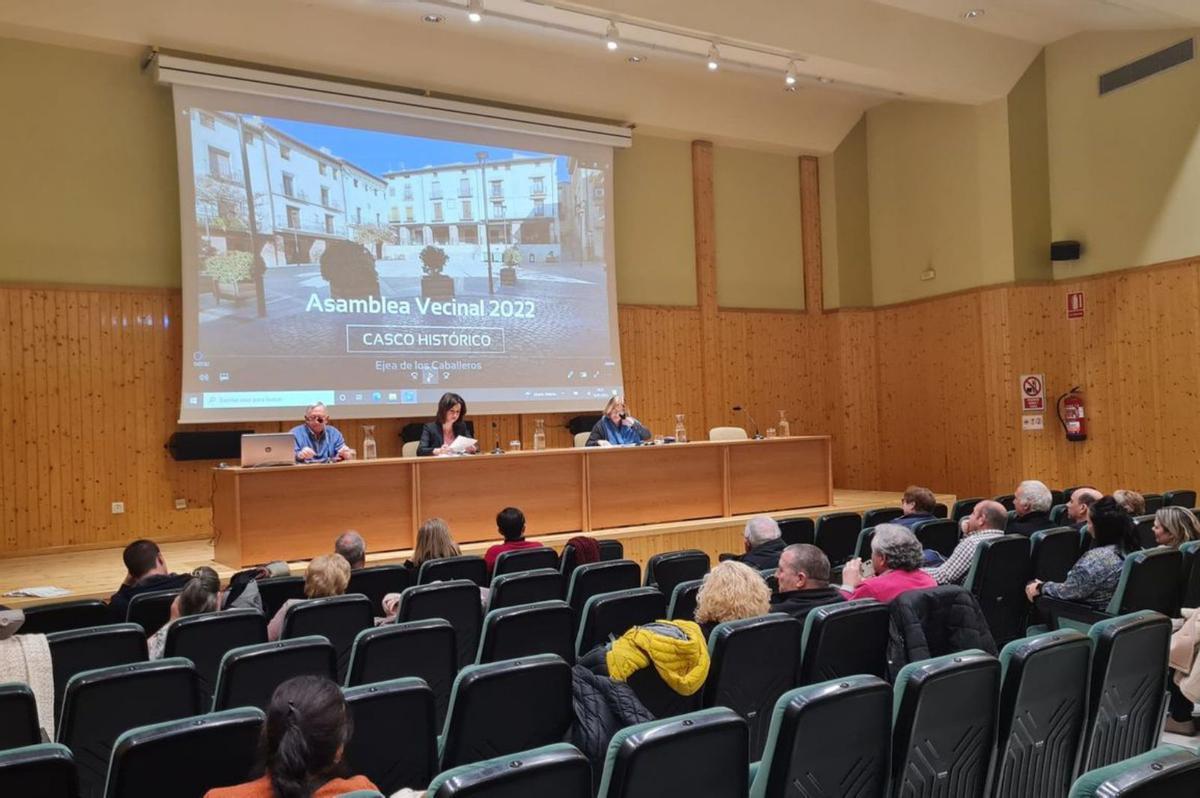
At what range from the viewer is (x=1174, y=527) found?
4.75m

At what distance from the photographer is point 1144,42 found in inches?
387

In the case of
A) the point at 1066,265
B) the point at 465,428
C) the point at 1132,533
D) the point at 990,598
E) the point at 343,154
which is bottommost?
the point at 990,598

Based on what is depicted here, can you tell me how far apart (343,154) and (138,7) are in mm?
2239

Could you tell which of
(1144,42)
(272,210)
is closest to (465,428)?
(272,210)

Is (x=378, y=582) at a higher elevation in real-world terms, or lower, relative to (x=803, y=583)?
lower

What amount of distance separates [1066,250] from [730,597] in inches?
370

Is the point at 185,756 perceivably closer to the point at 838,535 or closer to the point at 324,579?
the point at 324,579

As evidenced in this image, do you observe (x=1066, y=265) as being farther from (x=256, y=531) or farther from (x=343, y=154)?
(x=256, y=531)

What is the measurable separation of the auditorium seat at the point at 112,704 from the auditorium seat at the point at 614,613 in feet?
4.75

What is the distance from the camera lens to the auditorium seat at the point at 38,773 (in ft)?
5.96

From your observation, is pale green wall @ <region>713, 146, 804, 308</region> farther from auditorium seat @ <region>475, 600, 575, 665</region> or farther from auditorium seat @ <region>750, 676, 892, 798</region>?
auditorium seat @ <region>750, 676, 892, 798</region>

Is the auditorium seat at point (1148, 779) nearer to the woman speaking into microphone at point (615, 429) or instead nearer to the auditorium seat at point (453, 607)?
the auditorium seat at point (453, 607)

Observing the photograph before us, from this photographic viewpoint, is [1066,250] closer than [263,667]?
No

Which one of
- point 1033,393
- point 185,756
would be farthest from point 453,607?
point 1033,393
